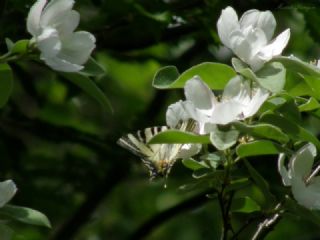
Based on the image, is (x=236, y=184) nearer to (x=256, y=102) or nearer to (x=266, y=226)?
(x=266, y=226)

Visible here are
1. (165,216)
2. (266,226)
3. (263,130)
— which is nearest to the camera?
(263,130)

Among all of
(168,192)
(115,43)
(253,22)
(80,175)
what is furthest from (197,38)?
(168,192)

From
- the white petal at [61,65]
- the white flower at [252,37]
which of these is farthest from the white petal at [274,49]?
the white petal at [61,65]

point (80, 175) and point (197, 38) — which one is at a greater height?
point (197, 38)

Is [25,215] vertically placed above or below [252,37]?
below

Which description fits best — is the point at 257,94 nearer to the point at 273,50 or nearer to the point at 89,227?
the point at 273,50

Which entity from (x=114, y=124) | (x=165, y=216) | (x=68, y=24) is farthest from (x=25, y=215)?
(x=114, y=124)
